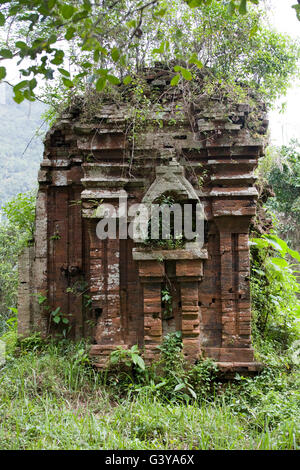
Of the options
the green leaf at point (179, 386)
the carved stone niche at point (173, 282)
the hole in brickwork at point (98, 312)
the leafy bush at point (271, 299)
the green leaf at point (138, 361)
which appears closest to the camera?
the green leaf at point (179, 386)

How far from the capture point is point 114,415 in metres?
4.65

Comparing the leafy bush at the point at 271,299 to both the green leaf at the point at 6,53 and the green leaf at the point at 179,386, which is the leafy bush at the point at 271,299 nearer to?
the green leaf at the point at 179,386

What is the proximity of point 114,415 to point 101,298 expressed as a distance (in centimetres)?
163

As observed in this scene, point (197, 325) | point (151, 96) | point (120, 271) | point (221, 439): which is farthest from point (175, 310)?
point (151, 96)

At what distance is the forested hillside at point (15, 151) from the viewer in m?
51.1

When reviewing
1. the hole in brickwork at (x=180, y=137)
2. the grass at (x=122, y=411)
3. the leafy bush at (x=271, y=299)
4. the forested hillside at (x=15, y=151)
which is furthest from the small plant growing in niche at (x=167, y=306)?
the forested hillside at (x=15, y=151)

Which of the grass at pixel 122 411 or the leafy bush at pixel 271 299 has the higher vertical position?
the leafy bush at pixel 271 299

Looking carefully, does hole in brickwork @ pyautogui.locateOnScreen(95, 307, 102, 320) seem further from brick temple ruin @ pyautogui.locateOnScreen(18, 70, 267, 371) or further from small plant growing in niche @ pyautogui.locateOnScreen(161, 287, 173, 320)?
small plant growing in niche @ pyautogui.locateOnScreen(161, 287, 173, 320)

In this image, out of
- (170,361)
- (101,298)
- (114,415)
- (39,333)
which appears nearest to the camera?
(114,415)

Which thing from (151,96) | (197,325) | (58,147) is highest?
(151,96)

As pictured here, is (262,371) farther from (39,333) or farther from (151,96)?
(151,96)

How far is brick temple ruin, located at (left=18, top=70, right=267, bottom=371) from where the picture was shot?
5.71 meters

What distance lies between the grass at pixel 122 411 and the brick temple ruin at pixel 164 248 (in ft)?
1.17

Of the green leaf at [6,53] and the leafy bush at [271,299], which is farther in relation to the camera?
the leafy bush at [271,299]
